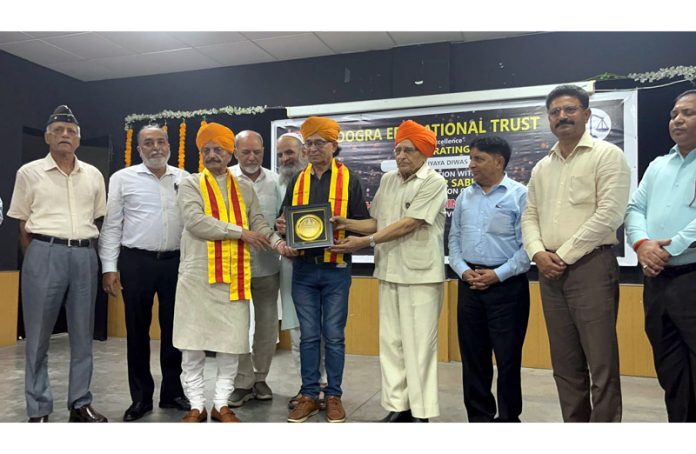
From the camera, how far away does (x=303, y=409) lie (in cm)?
270

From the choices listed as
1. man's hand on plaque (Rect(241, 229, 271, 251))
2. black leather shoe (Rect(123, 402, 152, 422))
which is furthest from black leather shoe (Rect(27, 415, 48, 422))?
man's hand on plaque (Rect(241, 229, 271, 251))

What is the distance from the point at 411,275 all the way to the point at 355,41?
10.2ft

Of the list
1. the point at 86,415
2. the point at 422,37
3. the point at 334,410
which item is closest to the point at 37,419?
the point at 86,415

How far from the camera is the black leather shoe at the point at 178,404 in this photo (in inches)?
116

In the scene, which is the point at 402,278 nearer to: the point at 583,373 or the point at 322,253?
the point at 322,253

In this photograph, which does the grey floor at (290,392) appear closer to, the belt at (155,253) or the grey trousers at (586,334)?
the grey trousers at (586,334)

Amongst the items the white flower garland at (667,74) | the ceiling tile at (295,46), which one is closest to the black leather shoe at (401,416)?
the white flower garland at (667,74)

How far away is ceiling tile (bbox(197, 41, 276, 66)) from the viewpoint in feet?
16.6

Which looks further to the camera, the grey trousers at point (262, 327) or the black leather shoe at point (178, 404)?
the grey trousers at point (262, 327)

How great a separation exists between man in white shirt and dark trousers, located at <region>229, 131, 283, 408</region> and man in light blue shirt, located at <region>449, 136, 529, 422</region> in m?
1.16

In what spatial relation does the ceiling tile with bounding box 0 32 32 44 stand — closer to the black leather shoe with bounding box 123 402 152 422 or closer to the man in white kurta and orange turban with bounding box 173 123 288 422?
the man in white kurta and orange turban with bounding box 173 123 288 422

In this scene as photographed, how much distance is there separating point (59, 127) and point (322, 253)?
63.5 inches

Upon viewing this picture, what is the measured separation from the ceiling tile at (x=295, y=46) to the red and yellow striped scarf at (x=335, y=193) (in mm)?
2458

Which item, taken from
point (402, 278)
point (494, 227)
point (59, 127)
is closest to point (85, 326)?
point (59, 127)
